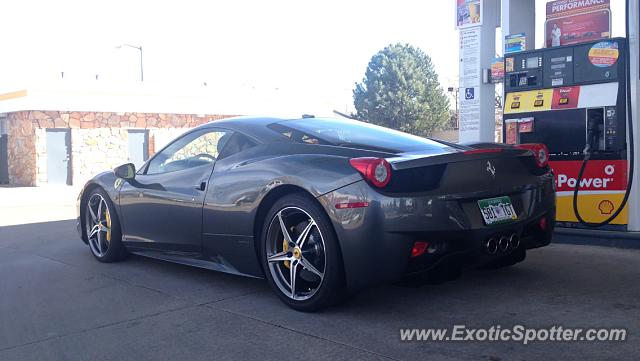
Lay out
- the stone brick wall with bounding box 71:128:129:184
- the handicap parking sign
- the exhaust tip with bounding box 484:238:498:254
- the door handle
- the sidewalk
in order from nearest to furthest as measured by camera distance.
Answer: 1. the exhaust tip with bounding box 484:238:498:254
2. the door handle
3. the handicap parking sign
4. the sidewalk
5. the stone brick wall with bounding box 71:128:129:184

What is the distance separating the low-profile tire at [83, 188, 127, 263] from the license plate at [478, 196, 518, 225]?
351cm

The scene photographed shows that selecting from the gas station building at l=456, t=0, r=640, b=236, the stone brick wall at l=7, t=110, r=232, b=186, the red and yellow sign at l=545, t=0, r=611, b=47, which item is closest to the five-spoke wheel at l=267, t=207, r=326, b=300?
the gas station building at l=456, t=0, r=640, b=236

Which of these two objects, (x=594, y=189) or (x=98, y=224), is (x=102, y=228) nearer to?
(x=98, y=224)

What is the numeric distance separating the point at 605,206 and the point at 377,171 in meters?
3.92

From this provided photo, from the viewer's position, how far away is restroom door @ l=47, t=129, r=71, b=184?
22531 mm

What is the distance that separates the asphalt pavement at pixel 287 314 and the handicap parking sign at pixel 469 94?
120 inches

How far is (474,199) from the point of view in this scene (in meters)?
3.93

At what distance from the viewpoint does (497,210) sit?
4.03 meters

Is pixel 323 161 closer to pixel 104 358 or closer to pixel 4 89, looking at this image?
pixel 104 358

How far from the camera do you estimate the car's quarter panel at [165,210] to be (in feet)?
16.1

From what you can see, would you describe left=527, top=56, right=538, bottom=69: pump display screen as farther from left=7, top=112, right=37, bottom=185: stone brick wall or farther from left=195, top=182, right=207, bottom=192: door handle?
left=7, top=112, right=37, bottom=185: stone brick wall

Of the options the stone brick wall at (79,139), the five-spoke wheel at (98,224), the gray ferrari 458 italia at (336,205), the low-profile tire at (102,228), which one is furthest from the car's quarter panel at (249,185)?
the stone brick wall at (79,139)

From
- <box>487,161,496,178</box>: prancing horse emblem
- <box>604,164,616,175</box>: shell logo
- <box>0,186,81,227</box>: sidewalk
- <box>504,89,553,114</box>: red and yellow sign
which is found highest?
<box>504,89,553,114</box>: red and yellow sign

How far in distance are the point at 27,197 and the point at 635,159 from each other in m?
15.6
